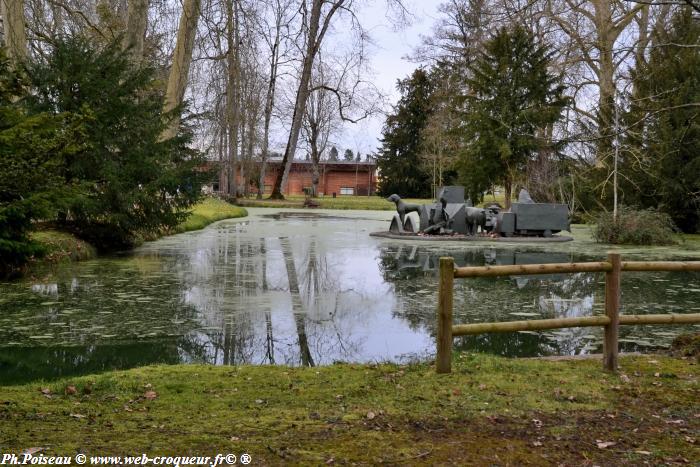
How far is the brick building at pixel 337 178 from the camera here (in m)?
72.2

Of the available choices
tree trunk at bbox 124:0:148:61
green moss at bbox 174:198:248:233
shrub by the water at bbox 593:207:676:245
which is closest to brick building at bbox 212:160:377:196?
green moss at bbox 174:198:248:233

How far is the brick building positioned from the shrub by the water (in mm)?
50846

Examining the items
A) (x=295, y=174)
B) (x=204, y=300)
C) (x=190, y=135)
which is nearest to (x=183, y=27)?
(x=190, y=135)

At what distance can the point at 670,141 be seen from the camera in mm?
23094

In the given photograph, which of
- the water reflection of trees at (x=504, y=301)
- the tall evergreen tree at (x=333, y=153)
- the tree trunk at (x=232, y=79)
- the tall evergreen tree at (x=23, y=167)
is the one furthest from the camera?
the tall evergreen tree at (x=333, y=153)

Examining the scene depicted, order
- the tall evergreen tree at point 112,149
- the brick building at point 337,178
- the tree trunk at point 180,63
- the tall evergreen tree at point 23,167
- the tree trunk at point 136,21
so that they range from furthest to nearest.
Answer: the brick building at point 337,178 < the tree trunk at point 180,63 < the tree trunk at point 136,21 < the tall evergreen tree at point 112,149 < the tall evergreen tree at point 23,167

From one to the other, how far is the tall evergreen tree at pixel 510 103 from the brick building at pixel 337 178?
38.6m

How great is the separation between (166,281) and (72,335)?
13.4ft

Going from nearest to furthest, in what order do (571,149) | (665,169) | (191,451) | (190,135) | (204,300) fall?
(191,451)
(204,300)
(190,135)
(665,169)
(571,149)

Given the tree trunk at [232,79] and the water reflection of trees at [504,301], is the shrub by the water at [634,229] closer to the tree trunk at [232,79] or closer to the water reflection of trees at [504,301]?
the water reflection of trees at [504,301]

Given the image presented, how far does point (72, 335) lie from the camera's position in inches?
287

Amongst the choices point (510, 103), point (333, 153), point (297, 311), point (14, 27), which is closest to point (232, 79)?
point (14, 27)

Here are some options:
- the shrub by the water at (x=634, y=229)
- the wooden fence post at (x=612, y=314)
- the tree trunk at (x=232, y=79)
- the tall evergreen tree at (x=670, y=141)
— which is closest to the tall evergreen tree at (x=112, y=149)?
the tree trunk at (x=232, y=79)

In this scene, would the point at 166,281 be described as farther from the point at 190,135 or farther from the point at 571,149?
the point at 571,149
